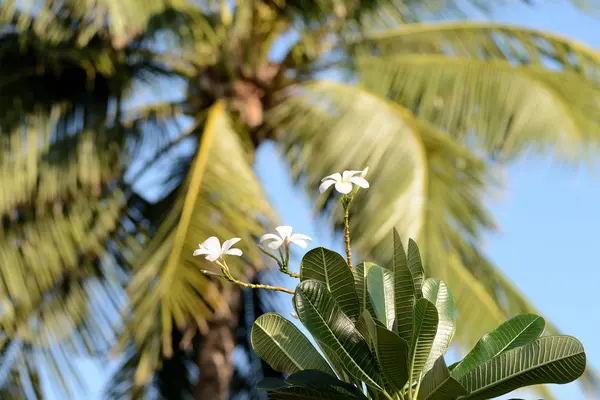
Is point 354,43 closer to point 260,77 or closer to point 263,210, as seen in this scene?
point 260,77

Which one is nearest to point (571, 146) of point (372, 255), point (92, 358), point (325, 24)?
point (372, 255)

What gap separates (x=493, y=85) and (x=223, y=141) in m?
1.58

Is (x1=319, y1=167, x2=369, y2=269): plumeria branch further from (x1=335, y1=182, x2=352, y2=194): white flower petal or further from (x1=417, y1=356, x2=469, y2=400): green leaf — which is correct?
(x1=417, y1=356, x2=469, y2=400): green leaf

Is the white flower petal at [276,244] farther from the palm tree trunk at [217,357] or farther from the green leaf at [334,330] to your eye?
the palm tree trunk at [217,357]

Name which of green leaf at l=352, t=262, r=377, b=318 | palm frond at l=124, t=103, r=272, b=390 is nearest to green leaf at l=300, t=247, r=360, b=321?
green leaf at l=352, t=262, r=377, b=318

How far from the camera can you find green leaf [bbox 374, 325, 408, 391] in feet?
3.40

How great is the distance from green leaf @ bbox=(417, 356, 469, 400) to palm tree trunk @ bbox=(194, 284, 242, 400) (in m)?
3.87

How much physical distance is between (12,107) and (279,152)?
158 cm

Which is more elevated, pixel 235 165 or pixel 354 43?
pixel 354 43

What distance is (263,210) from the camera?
4.46 m

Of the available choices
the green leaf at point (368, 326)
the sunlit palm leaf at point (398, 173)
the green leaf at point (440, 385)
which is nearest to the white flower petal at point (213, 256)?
the green leaf at point (368, 326)

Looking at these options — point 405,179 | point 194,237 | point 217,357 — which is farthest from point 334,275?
point 217,357

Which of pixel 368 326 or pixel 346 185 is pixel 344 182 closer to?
pixel 346 185

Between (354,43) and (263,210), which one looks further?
(354,43)
